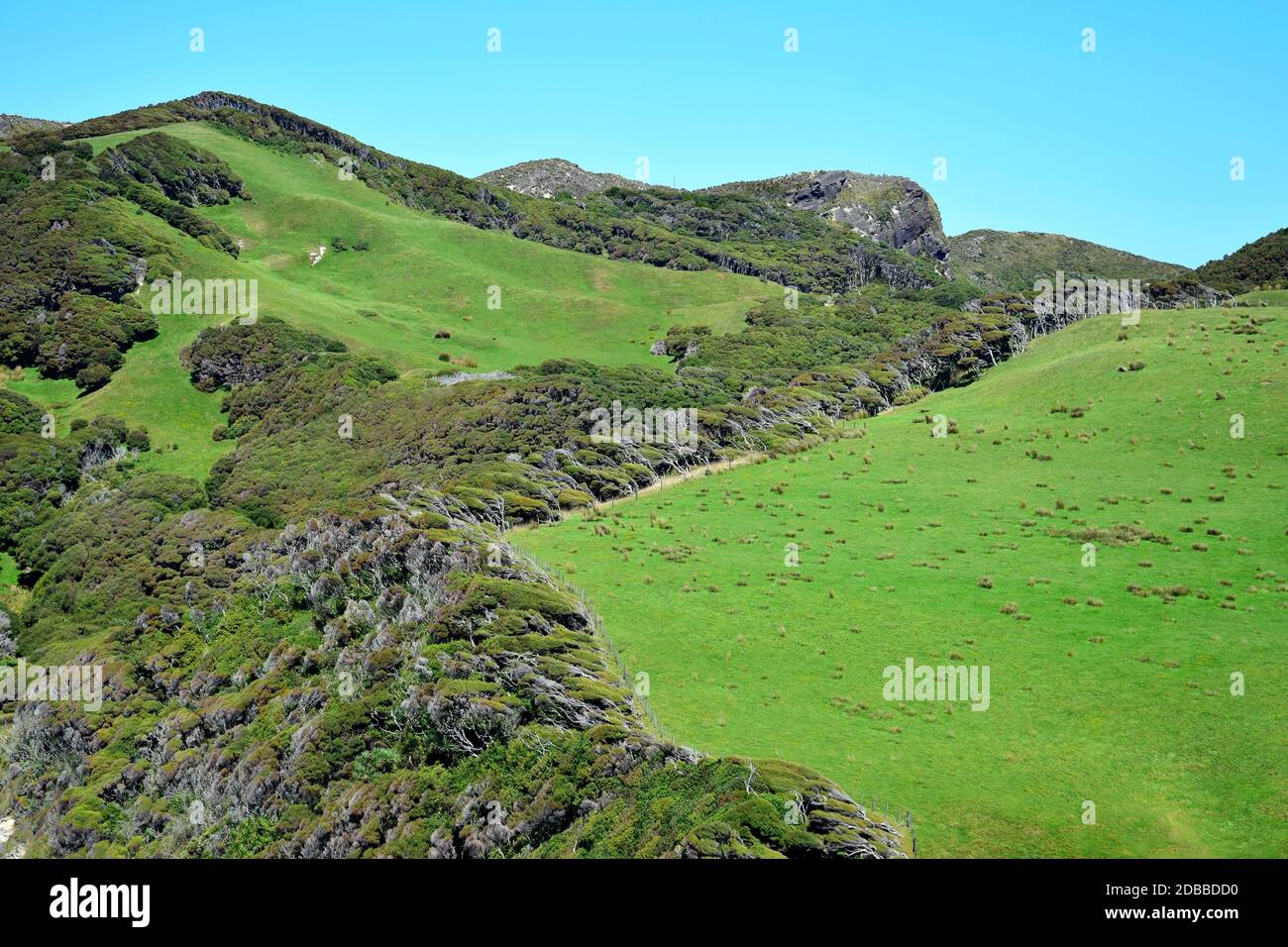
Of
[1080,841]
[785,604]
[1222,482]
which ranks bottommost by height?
[1080,841]

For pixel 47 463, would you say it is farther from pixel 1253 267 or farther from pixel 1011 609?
pixel 1253 267

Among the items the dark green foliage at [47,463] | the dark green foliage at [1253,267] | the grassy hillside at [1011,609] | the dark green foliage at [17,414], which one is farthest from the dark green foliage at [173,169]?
the dark green foliage at [1253,267]

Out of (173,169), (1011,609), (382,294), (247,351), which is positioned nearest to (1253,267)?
(1011,609)

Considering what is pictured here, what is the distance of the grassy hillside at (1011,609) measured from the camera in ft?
88.8

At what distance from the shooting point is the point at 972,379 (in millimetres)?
97562

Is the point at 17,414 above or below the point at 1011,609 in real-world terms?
above

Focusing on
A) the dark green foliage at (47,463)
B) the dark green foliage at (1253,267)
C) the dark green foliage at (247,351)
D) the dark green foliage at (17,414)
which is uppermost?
the dark green foliage at (1253,267)

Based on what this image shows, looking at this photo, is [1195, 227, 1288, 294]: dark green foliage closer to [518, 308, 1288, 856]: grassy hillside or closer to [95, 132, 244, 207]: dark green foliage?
[518, 308, 1288, 856]: grassy hillside

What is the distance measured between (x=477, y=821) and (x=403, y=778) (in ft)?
13.9

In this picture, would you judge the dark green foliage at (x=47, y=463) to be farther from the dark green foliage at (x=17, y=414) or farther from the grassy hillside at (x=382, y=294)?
the grassy hillside at (x=382, y=294)

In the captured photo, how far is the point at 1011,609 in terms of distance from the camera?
40656mm
